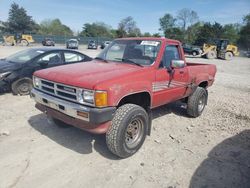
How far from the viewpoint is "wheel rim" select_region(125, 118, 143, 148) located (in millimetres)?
3788

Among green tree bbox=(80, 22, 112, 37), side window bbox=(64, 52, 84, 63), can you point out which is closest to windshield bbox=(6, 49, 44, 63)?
side window bbox=(64, 52, 84, 63)

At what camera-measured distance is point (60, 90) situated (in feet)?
11.8

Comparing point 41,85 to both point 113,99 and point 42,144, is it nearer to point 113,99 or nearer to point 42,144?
point 42,144

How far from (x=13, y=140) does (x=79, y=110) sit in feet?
6.06

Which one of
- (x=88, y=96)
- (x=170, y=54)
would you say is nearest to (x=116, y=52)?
(x=170, y=54)

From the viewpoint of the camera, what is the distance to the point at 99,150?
13.0 ft

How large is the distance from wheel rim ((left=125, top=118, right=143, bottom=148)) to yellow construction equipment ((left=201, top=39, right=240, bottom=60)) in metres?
26.1

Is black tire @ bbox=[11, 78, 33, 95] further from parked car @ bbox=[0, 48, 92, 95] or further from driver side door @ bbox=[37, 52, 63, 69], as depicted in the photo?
driver side door @ bbox=[37, 52, 63, 69]

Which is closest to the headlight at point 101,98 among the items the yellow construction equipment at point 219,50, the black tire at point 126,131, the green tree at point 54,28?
the black tire at point 126,131

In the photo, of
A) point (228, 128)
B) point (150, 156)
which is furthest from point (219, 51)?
point (150, 156)

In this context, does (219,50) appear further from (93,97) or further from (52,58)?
(93,97)

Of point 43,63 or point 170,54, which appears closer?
point 170,54

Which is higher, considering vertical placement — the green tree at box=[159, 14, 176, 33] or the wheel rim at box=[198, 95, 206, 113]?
the green tree at box=[159, 14, 176, 33]

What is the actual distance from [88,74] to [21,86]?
434cm
